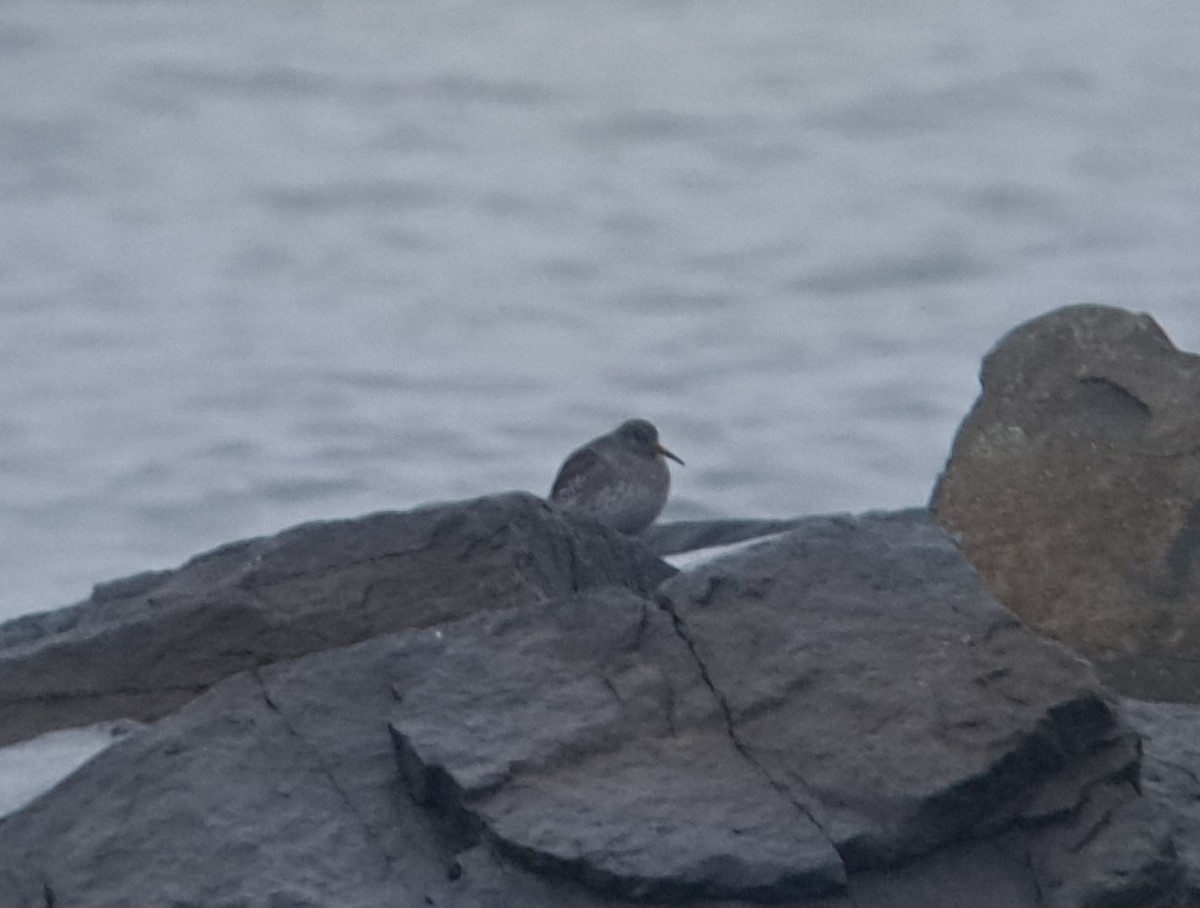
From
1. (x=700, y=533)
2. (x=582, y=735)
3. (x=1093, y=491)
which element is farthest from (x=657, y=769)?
(x=700, y=533)

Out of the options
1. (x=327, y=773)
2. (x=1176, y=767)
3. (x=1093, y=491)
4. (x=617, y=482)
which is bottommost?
(x=617, y=482)

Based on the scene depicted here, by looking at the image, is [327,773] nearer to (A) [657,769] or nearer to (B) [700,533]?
(A) [657,769]

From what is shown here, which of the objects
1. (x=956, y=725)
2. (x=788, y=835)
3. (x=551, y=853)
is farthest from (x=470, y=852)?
(x=956, y=725)

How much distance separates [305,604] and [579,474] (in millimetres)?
3728

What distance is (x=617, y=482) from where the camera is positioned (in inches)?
396

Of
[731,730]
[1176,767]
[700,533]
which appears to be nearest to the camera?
[731,730]

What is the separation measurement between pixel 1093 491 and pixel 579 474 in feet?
10.4

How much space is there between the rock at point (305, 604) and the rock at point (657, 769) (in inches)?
15.8

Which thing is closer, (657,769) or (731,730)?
(657,769)

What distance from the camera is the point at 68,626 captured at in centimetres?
754

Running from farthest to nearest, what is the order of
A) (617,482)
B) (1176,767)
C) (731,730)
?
(617,482)
(1176,767)
(731,730)

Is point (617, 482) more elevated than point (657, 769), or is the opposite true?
point (657, 769)

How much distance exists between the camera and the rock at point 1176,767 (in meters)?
5.59

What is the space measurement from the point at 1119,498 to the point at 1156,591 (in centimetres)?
33
